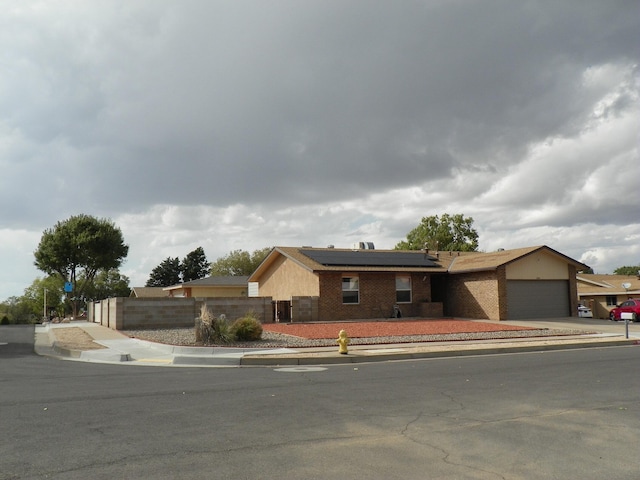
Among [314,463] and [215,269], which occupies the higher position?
[215,269]

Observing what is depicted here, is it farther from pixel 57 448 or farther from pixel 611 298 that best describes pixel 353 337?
pixel 611 298

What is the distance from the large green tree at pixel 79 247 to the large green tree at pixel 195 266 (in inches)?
1523

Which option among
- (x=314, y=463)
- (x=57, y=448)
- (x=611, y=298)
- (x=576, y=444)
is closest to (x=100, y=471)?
(x=57, y=448)

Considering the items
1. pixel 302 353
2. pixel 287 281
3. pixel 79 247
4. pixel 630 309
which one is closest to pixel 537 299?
pixel 630 309

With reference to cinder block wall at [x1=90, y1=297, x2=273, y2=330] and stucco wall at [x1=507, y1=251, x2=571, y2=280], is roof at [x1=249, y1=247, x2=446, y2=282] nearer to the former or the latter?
stucco wall at [x1=507, y1=251, x2=571, y2=280]

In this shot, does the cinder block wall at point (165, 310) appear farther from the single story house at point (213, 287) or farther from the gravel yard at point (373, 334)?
the single story house at point (213, 287)

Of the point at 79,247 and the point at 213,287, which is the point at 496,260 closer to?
the point at 213,287

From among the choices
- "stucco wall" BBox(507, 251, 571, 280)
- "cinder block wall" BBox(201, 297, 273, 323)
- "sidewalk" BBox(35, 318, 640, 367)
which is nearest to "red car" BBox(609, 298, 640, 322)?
"stucco wall" BBox(507, 251, 571, 280)

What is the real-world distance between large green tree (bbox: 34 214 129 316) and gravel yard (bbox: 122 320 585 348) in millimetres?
29568

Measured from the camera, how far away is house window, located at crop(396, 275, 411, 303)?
3288 cm

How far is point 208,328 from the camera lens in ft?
61.4

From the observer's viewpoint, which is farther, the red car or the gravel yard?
the red car

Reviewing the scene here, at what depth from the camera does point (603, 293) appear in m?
49.6

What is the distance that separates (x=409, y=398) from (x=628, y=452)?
370 centimetres
